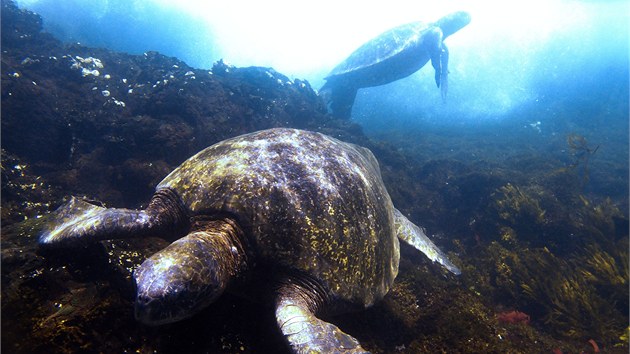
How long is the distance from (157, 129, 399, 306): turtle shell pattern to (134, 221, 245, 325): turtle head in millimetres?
468

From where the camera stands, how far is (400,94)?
193 feet

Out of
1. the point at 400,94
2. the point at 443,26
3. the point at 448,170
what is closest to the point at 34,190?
the point at 448,170

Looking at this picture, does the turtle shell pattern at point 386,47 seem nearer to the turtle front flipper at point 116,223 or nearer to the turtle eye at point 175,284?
the turtle front flipper at point 116,223

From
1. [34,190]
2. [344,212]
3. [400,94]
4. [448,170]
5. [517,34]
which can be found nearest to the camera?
[344,212]

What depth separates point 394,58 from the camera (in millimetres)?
15398

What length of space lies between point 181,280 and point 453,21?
69.2ft

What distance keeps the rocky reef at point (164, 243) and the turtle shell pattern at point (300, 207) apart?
0.81 metres

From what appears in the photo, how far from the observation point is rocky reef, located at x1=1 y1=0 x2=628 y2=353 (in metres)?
2.91

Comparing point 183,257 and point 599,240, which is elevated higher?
point 183,257

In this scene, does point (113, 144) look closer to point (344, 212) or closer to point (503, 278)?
point (344, 212)

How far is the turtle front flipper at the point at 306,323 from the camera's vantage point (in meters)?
2.46

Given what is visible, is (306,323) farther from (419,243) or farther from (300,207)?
(419,243)

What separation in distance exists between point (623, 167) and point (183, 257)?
2294cm

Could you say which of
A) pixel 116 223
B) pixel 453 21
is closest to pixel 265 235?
pixel 116 223
